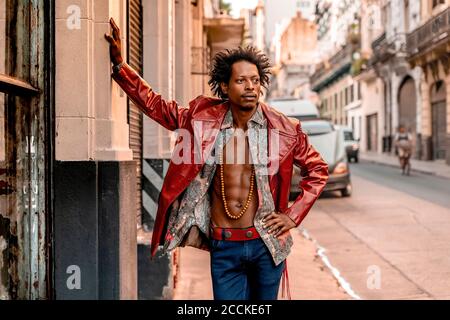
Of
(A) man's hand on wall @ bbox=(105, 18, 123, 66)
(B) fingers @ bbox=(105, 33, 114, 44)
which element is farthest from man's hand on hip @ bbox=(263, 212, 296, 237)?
(B) fingers @ bbox=(105, 33, 114, 44)

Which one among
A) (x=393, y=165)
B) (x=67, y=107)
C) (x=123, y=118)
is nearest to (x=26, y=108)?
(x=67, y=107)

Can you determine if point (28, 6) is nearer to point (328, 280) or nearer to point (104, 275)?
point (104, 275)

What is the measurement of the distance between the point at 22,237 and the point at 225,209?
51.3 inches

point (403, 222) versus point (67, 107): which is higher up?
point (67, 107)

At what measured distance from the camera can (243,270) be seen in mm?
3354

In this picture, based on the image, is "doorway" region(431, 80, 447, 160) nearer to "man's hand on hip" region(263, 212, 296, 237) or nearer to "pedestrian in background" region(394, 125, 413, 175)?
"pedestrian in background" region(394, 125, 413, 175)

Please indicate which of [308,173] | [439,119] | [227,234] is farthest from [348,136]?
[227,234]

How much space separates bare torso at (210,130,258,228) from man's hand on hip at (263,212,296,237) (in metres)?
0.09

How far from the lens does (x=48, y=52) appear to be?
3.96 meters

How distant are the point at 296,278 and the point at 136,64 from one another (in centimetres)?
309

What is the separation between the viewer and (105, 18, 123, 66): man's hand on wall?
12.5ft

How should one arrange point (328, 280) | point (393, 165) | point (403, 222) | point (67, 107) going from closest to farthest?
point (67, 107)
point (328, 280)
point (403, 222)
point (393, 165)
